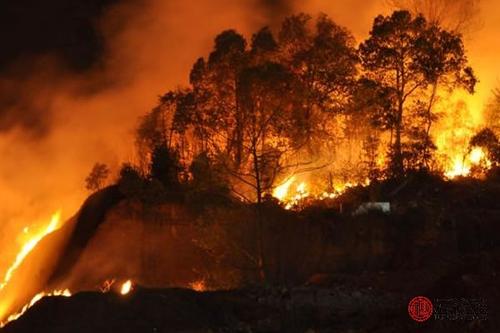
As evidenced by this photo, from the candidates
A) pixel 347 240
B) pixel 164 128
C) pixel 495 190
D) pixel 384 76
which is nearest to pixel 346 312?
pixel 347 240

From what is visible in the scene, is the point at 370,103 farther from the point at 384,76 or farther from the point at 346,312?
the point at 346,312

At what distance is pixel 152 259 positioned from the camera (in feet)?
80.8

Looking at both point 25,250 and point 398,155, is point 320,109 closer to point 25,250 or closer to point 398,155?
point 398,155

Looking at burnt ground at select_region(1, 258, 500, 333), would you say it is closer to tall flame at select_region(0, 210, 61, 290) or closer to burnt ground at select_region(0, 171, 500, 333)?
burnt ground at select_region(0, 171, 500, 333)

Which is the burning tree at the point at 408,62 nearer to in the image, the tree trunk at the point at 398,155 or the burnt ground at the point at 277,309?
the tree trunk at the point at 398,155

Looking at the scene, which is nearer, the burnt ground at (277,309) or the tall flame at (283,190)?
the burnt ground at (277,309)
